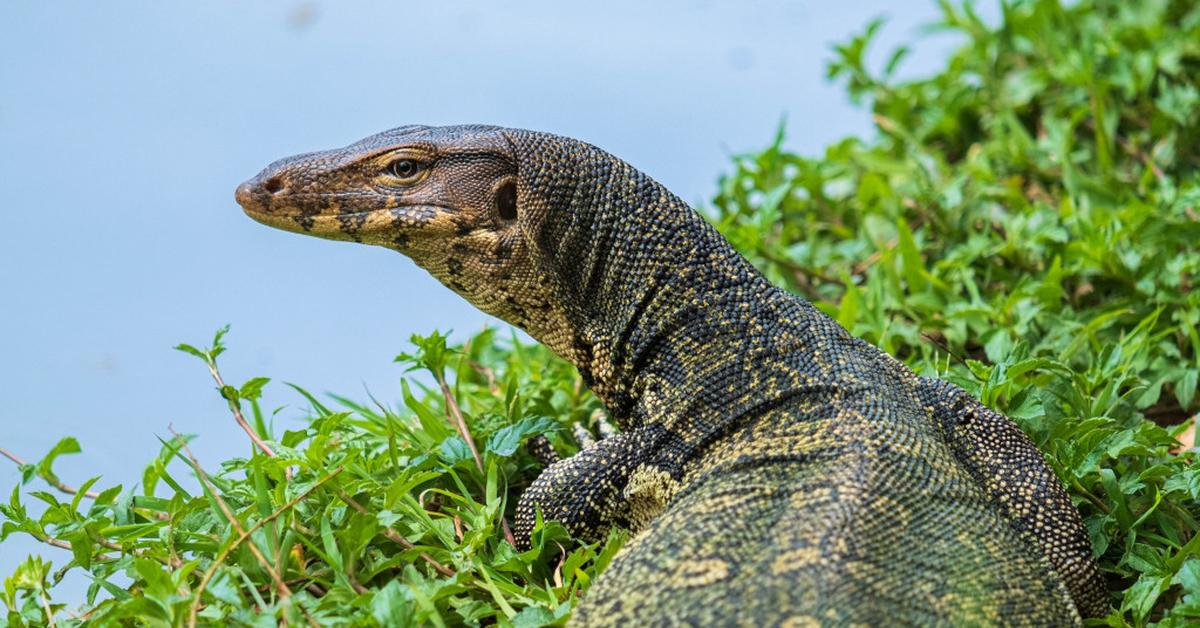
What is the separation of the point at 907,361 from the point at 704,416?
4.31ft

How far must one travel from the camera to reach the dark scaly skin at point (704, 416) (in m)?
2.73

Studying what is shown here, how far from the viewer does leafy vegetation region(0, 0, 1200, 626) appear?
3262 millimetres

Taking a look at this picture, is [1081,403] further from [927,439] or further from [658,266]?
[658,266]

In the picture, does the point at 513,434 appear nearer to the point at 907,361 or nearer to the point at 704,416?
the point at 704,416

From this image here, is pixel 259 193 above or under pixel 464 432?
above

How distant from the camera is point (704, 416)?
11.2 ft

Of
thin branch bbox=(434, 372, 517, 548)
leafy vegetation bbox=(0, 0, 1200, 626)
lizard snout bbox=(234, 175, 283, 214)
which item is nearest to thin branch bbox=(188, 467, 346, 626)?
leafy vegetation bbox=(0, 0, 1200, 626)

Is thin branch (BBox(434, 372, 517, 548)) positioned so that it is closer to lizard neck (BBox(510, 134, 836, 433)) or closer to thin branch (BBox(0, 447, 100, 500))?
lizard neck (BBox(510, 134, 836, 433))

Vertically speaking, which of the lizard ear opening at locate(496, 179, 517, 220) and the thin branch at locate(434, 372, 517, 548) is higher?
the lizard ear opening at locate(496, 179, 517, 220)

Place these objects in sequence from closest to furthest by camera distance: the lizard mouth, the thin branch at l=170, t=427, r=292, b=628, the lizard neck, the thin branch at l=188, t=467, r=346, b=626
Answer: the thin branch at l=188, t=467, r=346, b=626 → the thin branch at l=170, t=427, r=292, b=628 → the lizard neck → the lizard mouth

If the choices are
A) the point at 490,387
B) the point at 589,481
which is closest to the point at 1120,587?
the point at 589,481

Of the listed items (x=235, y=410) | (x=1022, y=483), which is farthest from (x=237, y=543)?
(x=1022, y=483)

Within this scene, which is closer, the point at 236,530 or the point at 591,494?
the point at 236,530

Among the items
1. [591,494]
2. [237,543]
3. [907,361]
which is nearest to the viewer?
[237,543]
